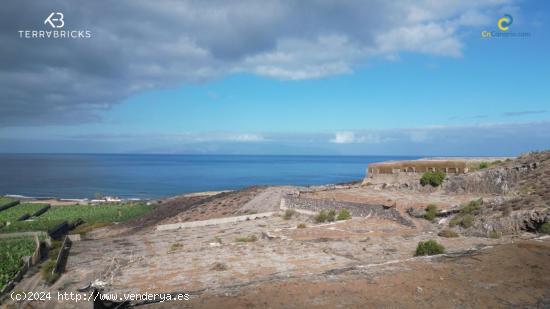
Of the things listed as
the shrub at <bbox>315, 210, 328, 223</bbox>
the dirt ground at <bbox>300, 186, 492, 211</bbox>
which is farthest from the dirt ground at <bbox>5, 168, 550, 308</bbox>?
the shrub at <bbox>315, 210, 328, 223</bbox>

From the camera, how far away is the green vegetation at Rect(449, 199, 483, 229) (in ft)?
74.1

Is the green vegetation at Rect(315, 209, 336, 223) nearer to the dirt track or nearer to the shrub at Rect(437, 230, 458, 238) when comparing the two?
the shrub at Rect(437, 230, 458, 238)

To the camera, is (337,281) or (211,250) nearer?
(337,281)

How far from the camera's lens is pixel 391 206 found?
27.8m

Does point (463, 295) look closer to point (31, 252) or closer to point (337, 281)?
point (337, 281)

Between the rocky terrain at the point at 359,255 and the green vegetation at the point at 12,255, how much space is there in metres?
3.08

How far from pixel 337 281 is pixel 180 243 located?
15734 mm

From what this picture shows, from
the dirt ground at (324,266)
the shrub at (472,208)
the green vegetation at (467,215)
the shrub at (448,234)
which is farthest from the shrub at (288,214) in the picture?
the shrub at (448,234)

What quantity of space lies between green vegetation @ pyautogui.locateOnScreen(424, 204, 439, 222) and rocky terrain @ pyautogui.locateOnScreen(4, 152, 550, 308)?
0.45 ft

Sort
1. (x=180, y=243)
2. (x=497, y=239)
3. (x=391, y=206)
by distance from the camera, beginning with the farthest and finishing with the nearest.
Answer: (x=391, y=206) → (x=180, y=243) → (x=497, y=239)

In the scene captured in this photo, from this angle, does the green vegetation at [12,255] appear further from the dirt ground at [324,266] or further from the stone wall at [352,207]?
the stone wall at [352,207]

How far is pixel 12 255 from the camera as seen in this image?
29.8 m

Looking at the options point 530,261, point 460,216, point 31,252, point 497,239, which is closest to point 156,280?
point 530,261

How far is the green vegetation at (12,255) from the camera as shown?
80.9ft
